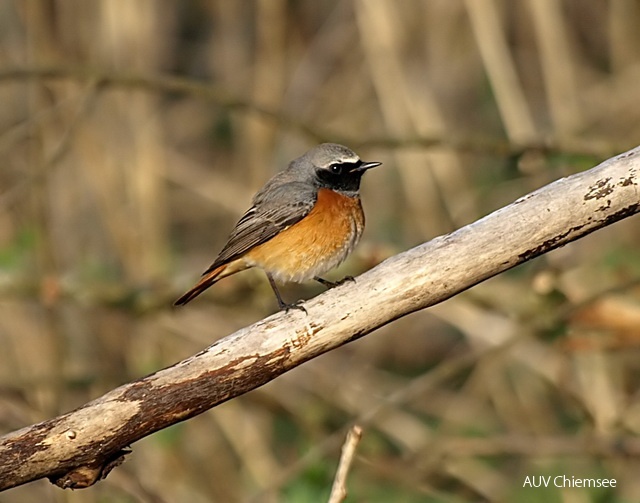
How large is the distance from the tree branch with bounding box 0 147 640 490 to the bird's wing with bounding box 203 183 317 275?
1323 mm

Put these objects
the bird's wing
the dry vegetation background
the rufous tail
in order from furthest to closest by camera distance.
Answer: the dry vegetation background < the bird's wing < the rufous tail

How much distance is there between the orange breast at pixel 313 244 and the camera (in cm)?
433

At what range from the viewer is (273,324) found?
3039 mm

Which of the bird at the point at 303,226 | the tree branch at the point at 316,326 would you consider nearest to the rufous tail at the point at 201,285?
the bird at the point at 303,226

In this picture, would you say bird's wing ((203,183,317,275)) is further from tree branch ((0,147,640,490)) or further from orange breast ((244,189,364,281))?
tree branch ((0,147,640,490))

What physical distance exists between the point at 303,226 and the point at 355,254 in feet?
3.21

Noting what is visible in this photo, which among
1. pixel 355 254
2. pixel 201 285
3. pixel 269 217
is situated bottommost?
pixel 355 254

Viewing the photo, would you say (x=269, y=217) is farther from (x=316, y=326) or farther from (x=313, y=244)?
(x=316, y=326)

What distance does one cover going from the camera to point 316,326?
9.87 feet

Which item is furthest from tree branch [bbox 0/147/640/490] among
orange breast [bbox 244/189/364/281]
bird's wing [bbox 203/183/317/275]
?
bird's wing [bbox 203/183/317/275]

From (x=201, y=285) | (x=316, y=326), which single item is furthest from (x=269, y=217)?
(x=316, y=326)

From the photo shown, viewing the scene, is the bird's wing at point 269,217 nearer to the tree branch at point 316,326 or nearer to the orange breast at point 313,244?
the orange breast at point 313,244

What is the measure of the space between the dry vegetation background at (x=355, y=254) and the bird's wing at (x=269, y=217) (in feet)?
2.57

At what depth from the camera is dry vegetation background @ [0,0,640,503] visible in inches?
205
